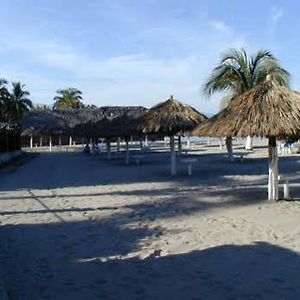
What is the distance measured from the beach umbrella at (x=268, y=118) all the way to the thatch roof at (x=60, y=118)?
39.2m

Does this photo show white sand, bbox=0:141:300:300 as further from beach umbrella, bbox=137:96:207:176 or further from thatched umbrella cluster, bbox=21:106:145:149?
thatched umbrella cluster, bbox=21:106:145:149

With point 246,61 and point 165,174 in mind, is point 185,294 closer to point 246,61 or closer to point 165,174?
point 165,174

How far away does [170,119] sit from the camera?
22391 mm

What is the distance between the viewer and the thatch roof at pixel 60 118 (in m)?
53.5

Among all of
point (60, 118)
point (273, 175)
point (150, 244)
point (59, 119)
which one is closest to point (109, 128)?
point (273, 175)

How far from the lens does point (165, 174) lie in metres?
21.6

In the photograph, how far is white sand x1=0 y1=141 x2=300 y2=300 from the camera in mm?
6090

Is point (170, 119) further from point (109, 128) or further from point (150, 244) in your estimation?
point (150, 244)

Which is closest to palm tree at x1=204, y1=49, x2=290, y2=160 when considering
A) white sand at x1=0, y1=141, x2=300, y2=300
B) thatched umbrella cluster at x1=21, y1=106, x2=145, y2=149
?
white sand at x1=0, y1=141, x2=300, y2=300

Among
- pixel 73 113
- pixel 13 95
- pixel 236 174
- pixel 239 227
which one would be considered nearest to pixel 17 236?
pixel 239 227

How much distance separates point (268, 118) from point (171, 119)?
9.79 meters

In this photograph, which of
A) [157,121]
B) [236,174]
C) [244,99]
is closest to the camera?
[244,99]

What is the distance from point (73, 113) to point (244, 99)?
43478mm

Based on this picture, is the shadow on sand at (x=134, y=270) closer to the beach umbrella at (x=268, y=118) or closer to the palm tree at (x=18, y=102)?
the beach umbrella at (x=268, y=118)
